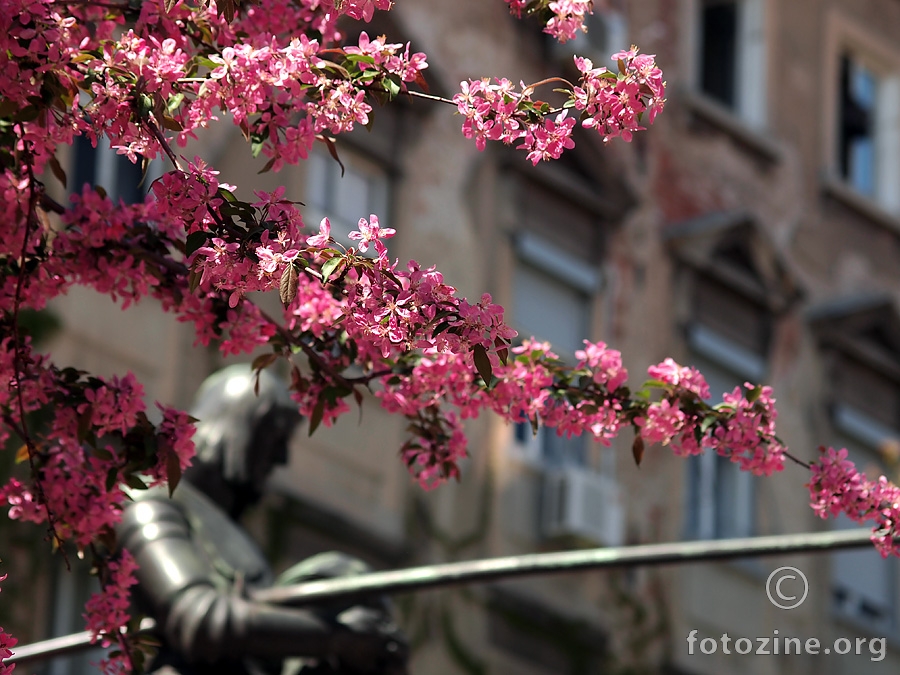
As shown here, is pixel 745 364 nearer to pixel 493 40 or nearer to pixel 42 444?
pixel 493 40

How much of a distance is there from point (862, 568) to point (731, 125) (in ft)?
14.1

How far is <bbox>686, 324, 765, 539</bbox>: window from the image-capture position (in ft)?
59.3

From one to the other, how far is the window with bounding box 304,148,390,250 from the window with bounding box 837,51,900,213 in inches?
277

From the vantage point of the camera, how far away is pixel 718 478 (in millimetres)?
18391

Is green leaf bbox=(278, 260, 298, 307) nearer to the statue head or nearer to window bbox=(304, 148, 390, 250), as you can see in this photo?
the statue head

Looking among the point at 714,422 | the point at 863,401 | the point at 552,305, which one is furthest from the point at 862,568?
the point at 714,422

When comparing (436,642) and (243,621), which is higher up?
(436,642)

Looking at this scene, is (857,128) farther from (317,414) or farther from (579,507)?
(317,414)

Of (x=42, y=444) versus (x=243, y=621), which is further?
(x=243, y=621)

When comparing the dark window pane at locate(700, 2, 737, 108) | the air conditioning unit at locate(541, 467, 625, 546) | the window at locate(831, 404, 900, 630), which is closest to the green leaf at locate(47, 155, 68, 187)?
the air conditioning unit at locate(541, 467, 625, 546)

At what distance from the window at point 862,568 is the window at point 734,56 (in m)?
3.04

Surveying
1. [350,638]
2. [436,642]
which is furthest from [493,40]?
[350,638]

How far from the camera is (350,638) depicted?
17.9 feet

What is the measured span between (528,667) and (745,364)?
13.5ft
